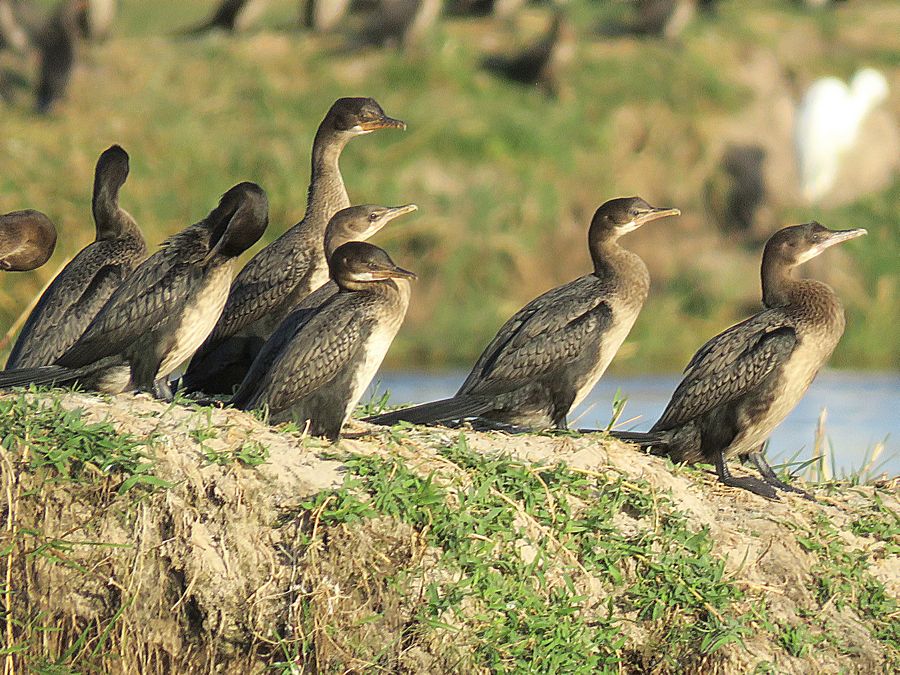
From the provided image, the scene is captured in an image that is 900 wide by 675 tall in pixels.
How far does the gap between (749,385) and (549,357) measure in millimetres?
844

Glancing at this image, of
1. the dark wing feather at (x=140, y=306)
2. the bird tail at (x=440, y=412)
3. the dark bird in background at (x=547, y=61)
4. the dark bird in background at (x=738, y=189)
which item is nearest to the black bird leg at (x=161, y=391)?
the dark wing feather at (x=140, y=306)

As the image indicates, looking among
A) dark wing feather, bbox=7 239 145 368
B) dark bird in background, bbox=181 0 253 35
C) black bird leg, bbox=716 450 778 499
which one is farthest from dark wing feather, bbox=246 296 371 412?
dark bird in background, bbox=181 0 253 35

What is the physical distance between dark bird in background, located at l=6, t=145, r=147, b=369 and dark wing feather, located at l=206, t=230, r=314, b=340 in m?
0.48

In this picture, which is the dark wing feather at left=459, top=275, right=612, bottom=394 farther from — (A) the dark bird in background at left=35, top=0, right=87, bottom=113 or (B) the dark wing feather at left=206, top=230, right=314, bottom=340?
(A) the dark bird in background at left=35, top=0, right=87, bottom=113

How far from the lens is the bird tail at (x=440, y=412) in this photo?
7.07 m

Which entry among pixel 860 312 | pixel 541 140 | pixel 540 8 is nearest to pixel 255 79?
pixel 541 140

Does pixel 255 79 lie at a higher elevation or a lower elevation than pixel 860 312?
higher

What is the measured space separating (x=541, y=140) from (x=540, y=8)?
5.08 meters

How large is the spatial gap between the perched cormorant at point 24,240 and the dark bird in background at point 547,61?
12968 mm

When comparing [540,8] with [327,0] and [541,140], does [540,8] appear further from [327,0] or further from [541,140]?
[541,140]

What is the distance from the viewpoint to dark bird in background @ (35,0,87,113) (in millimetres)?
18641

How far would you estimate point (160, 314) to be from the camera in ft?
22.4

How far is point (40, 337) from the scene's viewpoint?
23.6 feet

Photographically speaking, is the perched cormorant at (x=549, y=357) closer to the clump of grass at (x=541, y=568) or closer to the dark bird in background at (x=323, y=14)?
the clump of grass at (x=541, y=568)
